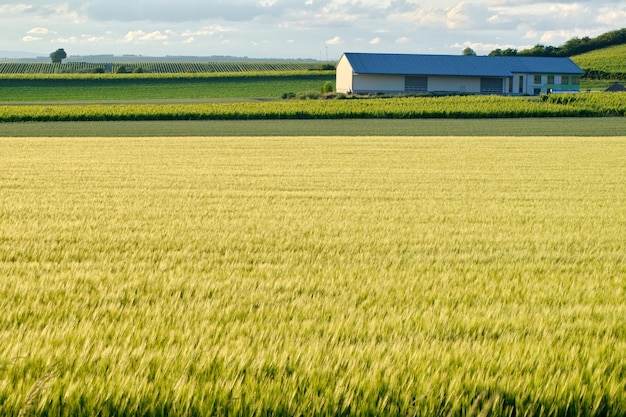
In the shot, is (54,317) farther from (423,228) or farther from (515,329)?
(423,228)

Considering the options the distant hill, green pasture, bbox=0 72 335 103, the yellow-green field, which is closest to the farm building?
green pasture, bbox=0 72 335 103

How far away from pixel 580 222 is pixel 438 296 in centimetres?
644

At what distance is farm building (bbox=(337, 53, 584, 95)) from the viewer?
289ft

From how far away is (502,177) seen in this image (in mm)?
20047

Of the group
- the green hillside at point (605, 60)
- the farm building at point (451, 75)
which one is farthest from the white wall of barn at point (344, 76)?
the green hillside at point (605, 60)

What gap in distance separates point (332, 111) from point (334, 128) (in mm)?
10658

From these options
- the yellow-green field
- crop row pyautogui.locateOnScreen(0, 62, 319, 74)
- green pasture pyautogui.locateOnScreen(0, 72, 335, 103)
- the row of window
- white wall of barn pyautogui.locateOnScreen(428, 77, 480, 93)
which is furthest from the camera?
crop row pyautogui.locateOnScreen(0, 62, 319, 74)

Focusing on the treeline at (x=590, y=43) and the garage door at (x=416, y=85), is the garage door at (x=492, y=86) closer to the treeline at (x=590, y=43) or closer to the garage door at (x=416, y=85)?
the garage door at (x=416, y=85)

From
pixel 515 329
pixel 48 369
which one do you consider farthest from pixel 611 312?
pixel 48 369

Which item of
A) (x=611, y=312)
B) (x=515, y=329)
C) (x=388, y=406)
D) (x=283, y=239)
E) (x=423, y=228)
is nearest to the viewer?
(x=388, y=406)

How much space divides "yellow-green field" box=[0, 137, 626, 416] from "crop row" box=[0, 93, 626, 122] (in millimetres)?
35860

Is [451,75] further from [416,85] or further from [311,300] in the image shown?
[311,300]

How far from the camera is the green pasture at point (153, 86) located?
94.1 m

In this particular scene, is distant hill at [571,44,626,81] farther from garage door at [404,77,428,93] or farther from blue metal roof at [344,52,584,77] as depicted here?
garage door at [404,77,428,93]
